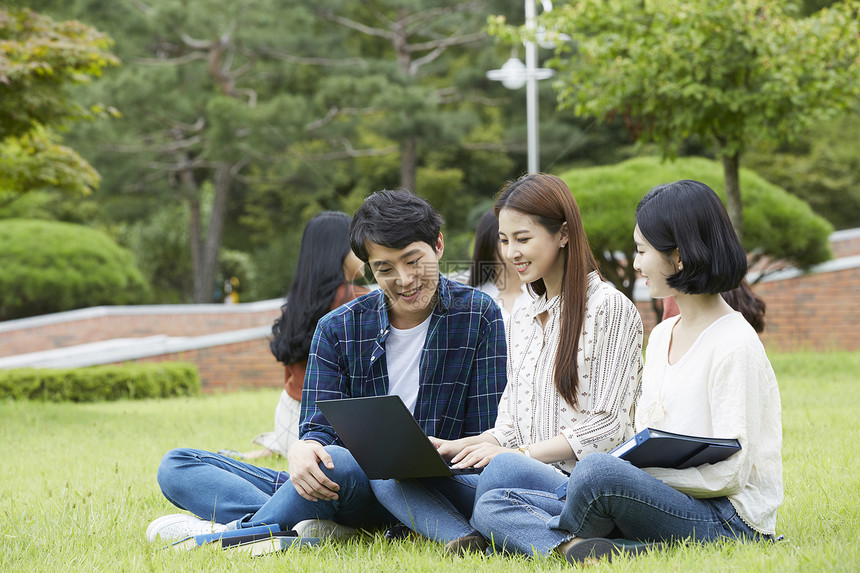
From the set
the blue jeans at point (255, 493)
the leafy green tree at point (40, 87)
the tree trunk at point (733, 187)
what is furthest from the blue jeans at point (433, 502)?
the tree trunk at point (733, 187)

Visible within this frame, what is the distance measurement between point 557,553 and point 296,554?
32.3 inches

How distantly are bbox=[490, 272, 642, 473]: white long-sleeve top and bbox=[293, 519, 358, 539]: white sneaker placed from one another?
0.66 meters

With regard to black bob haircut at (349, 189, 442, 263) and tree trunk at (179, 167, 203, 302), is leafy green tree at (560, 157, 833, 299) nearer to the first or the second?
black bob haircut at (349, 189, 442, 263)

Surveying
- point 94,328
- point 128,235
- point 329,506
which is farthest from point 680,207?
point 128,235

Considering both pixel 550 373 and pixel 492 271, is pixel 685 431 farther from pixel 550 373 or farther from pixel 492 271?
pixel 492 271

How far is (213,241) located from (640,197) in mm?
11970

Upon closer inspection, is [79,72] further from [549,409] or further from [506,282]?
[549,409]

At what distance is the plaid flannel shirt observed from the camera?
3.21m

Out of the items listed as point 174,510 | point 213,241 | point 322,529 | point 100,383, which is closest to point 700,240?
point 322,529

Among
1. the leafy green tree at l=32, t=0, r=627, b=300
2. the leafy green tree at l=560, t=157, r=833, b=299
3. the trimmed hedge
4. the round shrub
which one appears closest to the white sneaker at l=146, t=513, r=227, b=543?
the trimmed hedge

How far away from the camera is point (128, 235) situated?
74.4 feet

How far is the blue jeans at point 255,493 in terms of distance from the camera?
10.1 feet

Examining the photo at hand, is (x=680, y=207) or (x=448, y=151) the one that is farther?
(x=448, y=151)

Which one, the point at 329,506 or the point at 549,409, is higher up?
the point at 549,409
